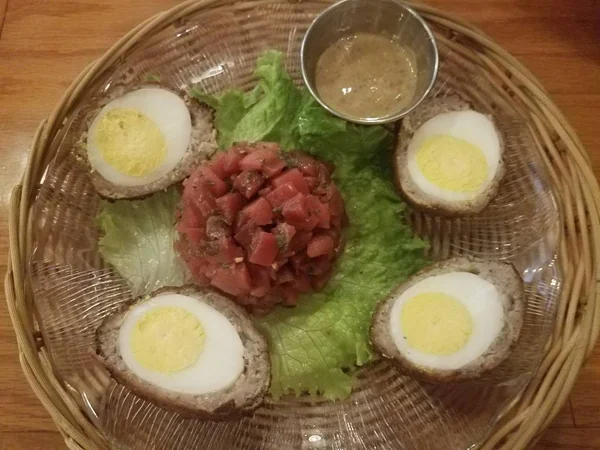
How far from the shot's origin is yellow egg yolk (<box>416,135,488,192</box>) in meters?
2.32

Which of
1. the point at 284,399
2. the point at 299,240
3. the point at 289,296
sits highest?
the point at 299,240

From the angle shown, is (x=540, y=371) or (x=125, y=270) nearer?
(x=540, y=371)

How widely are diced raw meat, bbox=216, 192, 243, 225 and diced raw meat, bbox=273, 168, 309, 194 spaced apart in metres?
0.16

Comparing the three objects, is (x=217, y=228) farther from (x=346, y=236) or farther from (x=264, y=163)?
(x=346, y=236)

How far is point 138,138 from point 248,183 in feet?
1.73

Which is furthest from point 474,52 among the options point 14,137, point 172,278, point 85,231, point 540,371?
point 14,137

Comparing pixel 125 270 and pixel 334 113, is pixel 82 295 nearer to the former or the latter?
pixel 125 270

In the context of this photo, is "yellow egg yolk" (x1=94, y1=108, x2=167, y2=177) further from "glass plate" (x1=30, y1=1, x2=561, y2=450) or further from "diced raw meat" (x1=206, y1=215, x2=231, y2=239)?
"diced raw meat" (x1=206, y1=215, x2=231, y2=239)

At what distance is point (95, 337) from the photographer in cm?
217

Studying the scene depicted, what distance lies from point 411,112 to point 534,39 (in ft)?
3.46

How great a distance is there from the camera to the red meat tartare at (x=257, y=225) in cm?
219

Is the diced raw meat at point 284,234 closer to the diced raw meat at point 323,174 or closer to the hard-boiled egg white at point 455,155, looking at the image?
the diced raw meat at point 323,174

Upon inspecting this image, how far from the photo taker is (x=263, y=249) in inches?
84.9

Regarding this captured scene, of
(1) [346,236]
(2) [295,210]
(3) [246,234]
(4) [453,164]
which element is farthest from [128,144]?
(4) [453,164]
